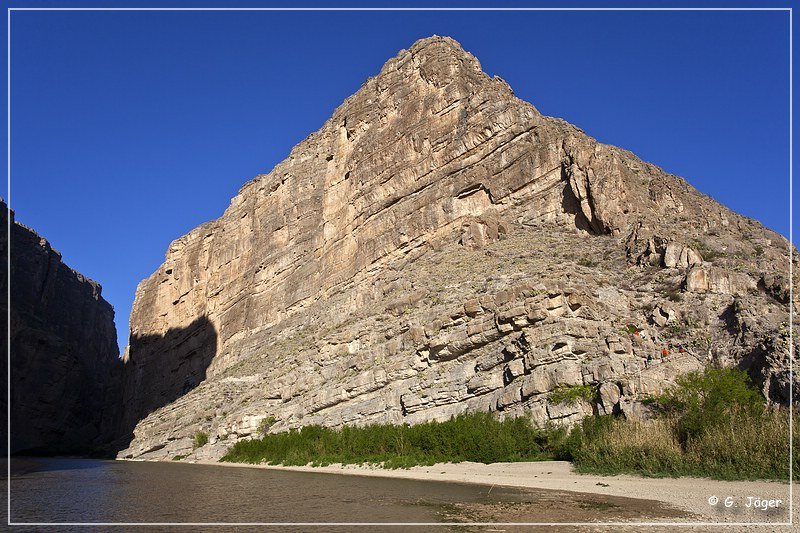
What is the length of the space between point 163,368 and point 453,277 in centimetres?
5644

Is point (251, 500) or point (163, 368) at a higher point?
point (251, 500)

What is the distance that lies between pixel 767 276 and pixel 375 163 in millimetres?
37566

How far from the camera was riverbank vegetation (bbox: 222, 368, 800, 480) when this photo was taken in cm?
1734

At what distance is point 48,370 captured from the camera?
288ft

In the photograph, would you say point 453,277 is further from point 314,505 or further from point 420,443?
point 314,505

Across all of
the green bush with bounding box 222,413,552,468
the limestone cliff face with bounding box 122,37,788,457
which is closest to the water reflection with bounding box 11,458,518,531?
the green bush with bounding box 222,413,552,468

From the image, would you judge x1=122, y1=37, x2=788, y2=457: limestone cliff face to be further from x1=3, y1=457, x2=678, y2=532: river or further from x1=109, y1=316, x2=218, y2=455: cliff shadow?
x1=3, y1=457, x2=678, y2=532: river

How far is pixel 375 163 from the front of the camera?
5988 centimetres

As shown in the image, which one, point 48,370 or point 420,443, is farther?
point 48,370

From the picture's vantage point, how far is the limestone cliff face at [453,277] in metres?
28.0

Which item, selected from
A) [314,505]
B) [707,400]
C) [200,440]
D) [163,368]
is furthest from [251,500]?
[163,368]

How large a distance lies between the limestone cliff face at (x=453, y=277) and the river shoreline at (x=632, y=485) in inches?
157

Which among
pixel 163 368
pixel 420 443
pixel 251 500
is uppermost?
pixel 251 500

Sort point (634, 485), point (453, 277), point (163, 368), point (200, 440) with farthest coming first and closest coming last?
point (163, 368) → point (200, 440) → point (453, 277) → point (634, 485)
